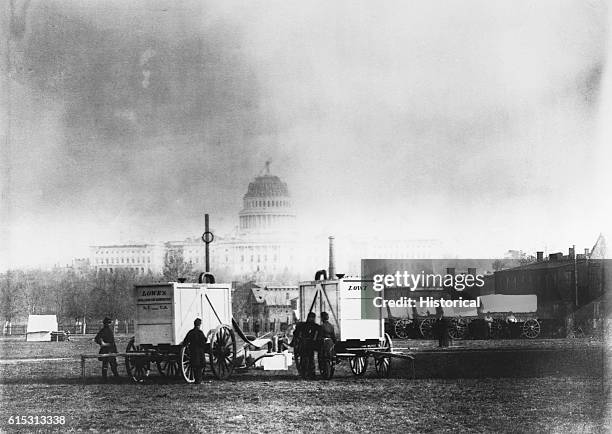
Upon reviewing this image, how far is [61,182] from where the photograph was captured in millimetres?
17312

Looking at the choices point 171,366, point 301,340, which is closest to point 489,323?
point 301,340

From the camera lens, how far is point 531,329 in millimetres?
30266

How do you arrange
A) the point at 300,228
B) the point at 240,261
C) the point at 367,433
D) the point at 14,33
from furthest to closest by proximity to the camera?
the point at 240,261
the point at 300,228
the point at 14,33
the point at 367,433

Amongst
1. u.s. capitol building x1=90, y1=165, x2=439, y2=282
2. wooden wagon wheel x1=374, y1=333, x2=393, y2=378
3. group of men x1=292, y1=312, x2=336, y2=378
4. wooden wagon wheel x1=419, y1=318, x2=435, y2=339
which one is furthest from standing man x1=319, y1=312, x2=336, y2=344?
wooden wagon wheel x1=419, y1=318, x2=435, y2=339

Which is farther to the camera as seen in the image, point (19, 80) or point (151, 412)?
point (19, 80)

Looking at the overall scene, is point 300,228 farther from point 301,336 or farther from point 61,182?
point 61,182

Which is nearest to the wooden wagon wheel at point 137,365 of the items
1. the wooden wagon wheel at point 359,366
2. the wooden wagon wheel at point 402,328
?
the wooden wagon wheel at point 359,366

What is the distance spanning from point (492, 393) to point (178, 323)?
5.44 m

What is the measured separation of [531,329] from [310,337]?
14.7 m

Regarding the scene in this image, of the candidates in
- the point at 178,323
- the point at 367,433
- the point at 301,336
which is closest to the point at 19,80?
the point at 178,323

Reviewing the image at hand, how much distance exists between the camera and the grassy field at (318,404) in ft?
44.5

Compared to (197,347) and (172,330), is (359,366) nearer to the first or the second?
(197,347)

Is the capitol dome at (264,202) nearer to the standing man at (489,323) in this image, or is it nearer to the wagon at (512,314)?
the wagon at (512,314)

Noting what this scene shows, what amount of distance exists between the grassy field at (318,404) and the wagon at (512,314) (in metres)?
3.36
